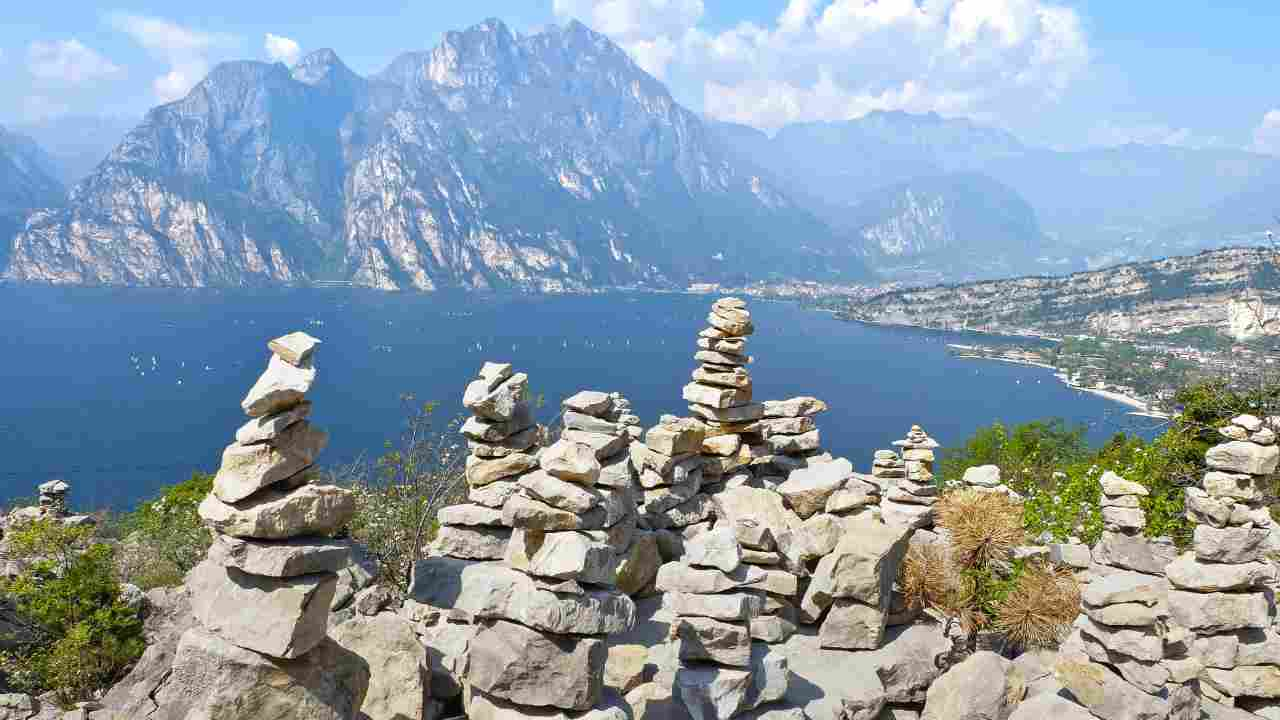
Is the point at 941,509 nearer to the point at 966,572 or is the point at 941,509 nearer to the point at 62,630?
the point at 966,572

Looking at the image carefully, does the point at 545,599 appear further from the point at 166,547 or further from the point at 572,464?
the point at 166,547

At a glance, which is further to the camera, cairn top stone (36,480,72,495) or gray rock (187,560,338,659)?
cairn top stone (36,480,72,495)

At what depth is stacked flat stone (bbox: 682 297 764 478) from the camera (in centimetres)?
1920

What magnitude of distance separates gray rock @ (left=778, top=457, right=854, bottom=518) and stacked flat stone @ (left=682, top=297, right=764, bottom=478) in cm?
182

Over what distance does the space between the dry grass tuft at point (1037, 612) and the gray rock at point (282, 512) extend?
1178 centimetres

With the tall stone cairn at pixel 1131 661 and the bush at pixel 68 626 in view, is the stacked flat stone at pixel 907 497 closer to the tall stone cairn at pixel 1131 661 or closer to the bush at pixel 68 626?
the tall stone cairn at pixel 1131 661

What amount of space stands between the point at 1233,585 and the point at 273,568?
14218mm

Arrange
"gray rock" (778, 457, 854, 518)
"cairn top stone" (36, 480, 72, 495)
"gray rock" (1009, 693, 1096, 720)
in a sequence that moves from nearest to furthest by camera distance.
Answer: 1. "gray rock" (1009, 693, 1096, 720)
2. "gray rock" (778, 457, 854, 518)
3. "cairn top stone" (36, 480, 72, 495)

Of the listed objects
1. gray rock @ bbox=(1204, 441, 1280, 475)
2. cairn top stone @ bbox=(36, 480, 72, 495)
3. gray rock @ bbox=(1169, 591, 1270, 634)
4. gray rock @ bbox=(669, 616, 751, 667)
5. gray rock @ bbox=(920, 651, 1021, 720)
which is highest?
gray rock @ bbox=(1204, 441, 1280, 475)

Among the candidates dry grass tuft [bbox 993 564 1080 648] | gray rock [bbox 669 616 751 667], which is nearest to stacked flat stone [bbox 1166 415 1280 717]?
dry grass tuft [bbox 993 564 1080 648]

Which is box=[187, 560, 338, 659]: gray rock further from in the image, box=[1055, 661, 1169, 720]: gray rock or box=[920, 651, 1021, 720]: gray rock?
box=[1055, 661, 1169, 720]: gray rock

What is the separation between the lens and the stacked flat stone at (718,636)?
34.3ft

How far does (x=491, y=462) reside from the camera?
15555 mm

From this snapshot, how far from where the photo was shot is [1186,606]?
13.1 metres
